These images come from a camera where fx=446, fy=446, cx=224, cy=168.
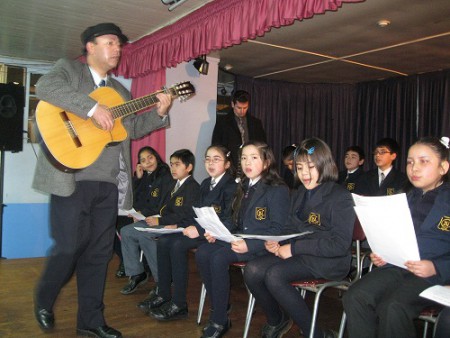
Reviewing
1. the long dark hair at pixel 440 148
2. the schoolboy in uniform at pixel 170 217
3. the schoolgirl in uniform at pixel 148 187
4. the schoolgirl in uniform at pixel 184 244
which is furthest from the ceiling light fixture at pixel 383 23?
the schoolgirl in uniform at pixel 148 187

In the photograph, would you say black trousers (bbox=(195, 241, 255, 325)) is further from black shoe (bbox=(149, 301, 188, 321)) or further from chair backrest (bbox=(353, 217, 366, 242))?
chair backrest (bbox=(353, 217, 366, 242))

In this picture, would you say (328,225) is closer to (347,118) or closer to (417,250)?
(417,250)

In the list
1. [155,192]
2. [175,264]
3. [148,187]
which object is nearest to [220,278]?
[175,264]

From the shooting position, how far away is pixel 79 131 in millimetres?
2234

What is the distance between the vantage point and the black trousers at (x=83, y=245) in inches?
88.2

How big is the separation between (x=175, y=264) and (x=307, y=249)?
42.5 inches

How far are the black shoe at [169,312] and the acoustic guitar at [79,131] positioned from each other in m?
1.18

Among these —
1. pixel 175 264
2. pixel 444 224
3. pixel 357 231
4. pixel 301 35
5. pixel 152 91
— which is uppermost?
pixel 301 35

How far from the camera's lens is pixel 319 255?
2.20 meters

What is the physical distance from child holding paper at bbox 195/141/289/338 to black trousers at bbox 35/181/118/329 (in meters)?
0.60

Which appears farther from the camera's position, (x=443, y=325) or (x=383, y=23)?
(x=383, y=23)

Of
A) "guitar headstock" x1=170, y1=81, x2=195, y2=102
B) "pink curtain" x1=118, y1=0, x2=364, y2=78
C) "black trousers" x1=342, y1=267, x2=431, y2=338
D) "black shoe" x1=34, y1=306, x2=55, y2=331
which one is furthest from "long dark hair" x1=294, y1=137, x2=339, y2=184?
"black shoe" x1=34, y1=306, x2=55, y2=331

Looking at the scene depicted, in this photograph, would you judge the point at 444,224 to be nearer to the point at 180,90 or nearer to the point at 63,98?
the point at 180,90

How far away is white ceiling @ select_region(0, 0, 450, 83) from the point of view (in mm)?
3764
